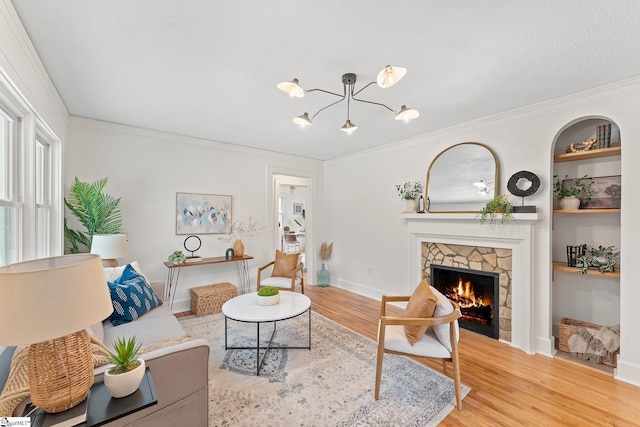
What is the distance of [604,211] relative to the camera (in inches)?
97.0

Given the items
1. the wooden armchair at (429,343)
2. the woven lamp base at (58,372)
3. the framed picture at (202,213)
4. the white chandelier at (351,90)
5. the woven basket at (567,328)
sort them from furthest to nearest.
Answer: the framed picture at (202,213)
the woven basket at (567,328)
the wooden armchair at (429,343)
the white chandelier at (351,90)
the woven lamp base at (58,372)

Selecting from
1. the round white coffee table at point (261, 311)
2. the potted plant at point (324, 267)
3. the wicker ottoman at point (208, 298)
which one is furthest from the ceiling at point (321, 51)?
the potted plant at point (324, 267)

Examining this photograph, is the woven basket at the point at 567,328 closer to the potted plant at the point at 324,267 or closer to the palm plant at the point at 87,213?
the potted plant at the point at 324,267

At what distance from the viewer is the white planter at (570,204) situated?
265 cm

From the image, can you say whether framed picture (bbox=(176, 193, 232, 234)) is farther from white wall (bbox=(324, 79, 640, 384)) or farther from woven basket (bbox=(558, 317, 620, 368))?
woven basket (bbox=(558, 317, 620, 368))

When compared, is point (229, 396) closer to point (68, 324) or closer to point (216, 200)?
point (68, 324)

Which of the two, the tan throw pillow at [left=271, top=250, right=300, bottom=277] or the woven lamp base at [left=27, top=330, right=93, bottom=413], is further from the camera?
the tan throw pillow at [left=271, top=250, right=300, bottom=277]

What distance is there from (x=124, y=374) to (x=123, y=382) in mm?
37

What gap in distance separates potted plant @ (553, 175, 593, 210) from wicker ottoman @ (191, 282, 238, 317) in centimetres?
408

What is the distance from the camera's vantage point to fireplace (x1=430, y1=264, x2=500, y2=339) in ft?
10.2

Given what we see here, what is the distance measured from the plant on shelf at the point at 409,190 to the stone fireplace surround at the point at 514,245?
1.43ft

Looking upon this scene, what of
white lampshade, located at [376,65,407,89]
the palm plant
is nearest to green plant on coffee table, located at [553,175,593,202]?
white lampshade, located at [376,65,407,89]

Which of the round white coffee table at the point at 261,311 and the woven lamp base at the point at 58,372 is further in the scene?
the round white coffee table at the point at 261,311

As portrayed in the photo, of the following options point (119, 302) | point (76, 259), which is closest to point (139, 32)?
point (76, 259)
